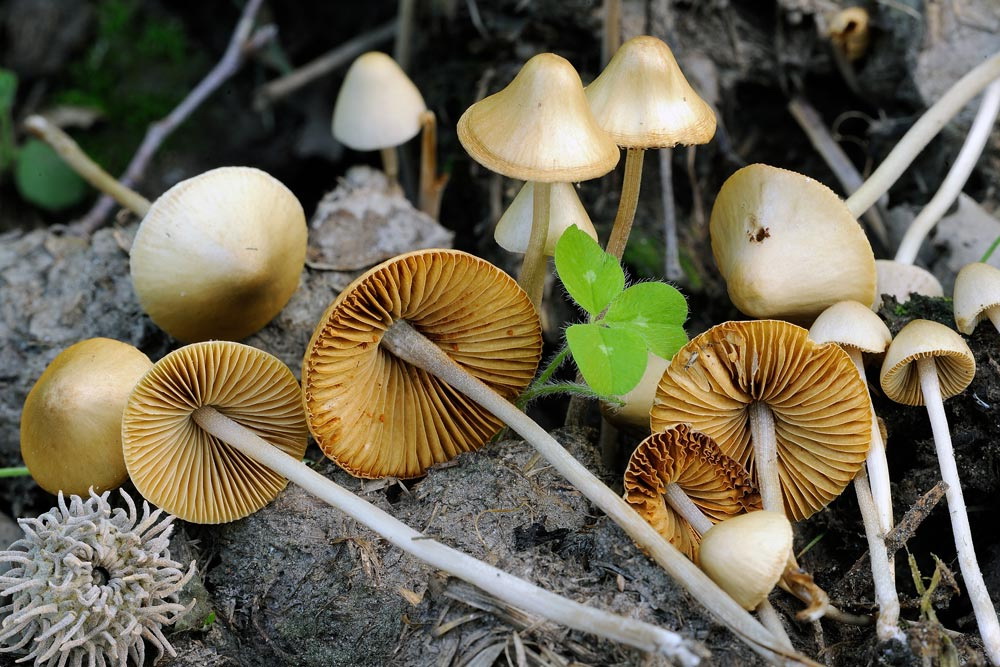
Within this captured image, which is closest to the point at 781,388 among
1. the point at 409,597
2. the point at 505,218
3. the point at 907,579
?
the point at 907,579

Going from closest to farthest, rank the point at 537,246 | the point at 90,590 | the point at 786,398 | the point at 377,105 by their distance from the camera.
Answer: the point at 90,590
the point at 786,398
the point at 537,246
the point at 377,105

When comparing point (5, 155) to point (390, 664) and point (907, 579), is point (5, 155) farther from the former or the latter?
point (907, 579)

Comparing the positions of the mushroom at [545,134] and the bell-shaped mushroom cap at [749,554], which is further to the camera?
the mushroom at [545,134]

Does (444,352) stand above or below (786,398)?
below

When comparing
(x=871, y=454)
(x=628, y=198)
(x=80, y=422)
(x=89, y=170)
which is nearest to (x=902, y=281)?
(x=871, y=454)

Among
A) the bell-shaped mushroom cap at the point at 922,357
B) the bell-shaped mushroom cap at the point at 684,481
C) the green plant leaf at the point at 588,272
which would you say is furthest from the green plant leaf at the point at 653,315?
the bell-shaped mushroom cap at the point at 922,357

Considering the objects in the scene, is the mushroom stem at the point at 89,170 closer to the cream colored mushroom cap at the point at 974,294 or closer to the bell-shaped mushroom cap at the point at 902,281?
the bell-shaped mushroom cap at the point at 902,281

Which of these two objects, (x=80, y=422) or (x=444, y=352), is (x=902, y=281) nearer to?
(x=444, y=352)
